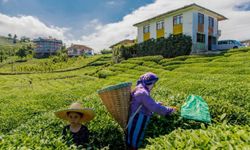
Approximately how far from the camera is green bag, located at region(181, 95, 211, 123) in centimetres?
431

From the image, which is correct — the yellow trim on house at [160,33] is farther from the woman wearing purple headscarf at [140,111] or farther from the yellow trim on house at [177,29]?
the woman wearing purple headscarf at [140,111]

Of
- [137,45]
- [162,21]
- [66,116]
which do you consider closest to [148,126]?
[66,116]

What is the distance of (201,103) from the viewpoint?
451 centimetres

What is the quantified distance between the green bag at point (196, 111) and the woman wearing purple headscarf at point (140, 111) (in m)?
0.20

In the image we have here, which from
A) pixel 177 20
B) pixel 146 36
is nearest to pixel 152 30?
pixel 146 36

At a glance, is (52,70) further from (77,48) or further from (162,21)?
(77,48)

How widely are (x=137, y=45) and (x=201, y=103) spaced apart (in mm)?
35403

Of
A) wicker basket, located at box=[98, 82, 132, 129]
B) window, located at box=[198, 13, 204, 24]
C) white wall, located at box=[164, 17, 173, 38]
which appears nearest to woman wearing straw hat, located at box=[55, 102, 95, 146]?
wicker basket, located at box=[98, 82, 132, 129]

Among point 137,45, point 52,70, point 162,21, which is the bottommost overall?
point 52,70

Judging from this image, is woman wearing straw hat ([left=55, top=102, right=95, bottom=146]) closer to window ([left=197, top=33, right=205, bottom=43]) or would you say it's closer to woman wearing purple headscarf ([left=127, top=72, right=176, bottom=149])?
woman wearing purple headscarf ([left=127, top=72, right=176, bottom=149])

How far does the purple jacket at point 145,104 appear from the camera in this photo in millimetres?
4401

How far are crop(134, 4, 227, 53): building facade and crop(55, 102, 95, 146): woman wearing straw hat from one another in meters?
29.1

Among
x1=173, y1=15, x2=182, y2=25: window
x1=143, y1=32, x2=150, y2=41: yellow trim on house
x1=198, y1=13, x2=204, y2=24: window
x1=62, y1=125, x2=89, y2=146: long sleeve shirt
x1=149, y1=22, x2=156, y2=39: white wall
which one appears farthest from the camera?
x1=143, y1=32, x2=150, y2=41: yellow trim on house

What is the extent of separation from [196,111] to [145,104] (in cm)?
78
